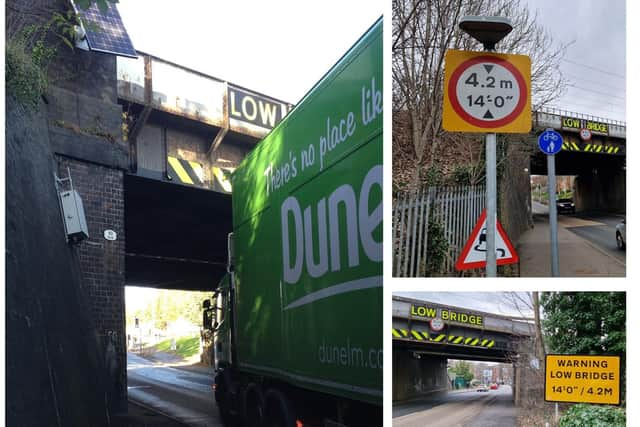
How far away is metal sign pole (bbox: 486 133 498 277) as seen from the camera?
123 inches

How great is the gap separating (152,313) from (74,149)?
10.1 feet

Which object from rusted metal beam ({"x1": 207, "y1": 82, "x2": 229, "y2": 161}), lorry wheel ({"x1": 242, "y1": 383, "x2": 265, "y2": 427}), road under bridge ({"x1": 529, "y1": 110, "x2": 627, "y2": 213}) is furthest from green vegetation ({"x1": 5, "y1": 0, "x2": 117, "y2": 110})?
road under bridge ({"x1": 529, "y1": 110, "x2": 627, "y2": 213})

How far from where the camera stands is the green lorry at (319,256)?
3.75 meters

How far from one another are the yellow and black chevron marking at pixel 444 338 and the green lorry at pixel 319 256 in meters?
0.27

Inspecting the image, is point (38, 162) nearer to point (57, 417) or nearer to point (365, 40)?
point (57, 417)

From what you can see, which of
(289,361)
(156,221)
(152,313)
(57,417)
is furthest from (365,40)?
(156,221)

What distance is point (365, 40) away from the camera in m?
3.79

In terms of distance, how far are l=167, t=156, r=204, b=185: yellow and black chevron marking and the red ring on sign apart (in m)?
5.19

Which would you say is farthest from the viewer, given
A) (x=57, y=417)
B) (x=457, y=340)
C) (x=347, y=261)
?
(x=57, y=417)

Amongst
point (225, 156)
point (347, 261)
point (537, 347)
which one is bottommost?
point (537, 347)

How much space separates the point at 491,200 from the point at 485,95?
1.70 feet

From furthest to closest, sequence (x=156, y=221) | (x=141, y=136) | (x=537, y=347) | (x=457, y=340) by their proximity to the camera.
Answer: (x=156, y=221)
(x=141, y=136)
(x=457, y=340)
(x=537, y=347)

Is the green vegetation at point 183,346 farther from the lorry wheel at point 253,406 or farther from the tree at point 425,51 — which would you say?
the tree at point 425,51

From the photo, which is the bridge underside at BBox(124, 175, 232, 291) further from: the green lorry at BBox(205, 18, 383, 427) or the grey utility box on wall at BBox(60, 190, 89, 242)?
the green lorry at BBox(205, 18, 383, 427)
